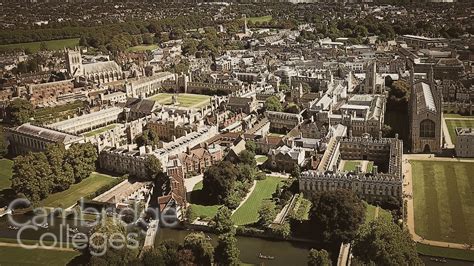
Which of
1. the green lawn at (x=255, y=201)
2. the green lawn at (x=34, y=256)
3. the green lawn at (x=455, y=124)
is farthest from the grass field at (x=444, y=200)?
the green lawn at (x=34, y=256)

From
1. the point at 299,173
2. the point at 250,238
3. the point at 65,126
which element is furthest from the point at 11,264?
the point at 65,126

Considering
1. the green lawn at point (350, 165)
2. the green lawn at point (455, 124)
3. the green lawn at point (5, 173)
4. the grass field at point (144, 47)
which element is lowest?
the green lawn at point (5, 173)

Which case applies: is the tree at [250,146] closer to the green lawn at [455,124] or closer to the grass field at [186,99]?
the grass field at [186,99]

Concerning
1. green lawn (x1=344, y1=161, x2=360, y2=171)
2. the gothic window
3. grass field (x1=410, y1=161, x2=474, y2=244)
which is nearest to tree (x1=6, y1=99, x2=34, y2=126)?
green lawn (x1=344, y1=161, x2=360, y2=171)

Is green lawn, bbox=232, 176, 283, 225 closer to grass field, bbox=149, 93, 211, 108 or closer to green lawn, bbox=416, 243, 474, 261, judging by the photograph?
green lawn, bbox=416, 243, 474, 261

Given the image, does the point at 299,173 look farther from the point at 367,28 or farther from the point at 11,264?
the point at 367,28

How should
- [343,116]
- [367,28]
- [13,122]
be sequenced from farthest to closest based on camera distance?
[367,28], [13,122], [343,116]
